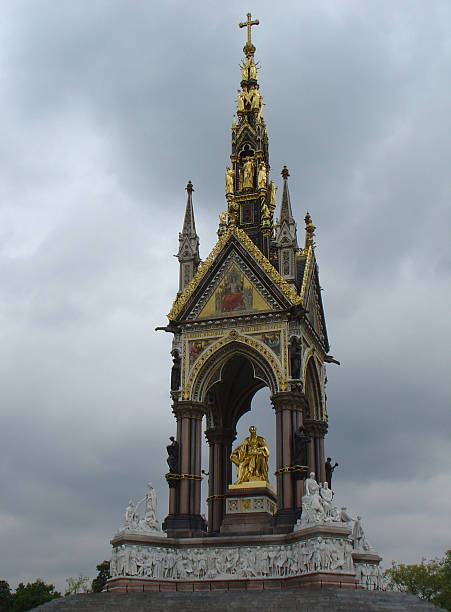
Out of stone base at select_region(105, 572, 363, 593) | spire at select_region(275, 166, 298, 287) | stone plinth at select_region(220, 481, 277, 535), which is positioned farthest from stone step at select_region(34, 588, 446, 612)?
spire at select_region(275, 166, 298, 287)

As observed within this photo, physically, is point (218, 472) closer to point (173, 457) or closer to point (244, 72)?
point (173, 457)

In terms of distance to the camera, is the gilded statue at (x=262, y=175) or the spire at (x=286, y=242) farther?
the gilded statue at (x=262, y=175)

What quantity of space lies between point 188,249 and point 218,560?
38.8 ft

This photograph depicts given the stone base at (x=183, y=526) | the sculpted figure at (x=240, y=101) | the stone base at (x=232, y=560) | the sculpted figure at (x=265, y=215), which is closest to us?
the stone base at (x=232, y=560)

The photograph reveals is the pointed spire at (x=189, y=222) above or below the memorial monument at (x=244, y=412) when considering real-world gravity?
above

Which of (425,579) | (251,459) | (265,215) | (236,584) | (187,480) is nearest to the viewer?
(236,584)

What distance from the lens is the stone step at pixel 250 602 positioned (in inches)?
766

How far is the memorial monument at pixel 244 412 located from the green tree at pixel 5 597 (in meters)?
24.8

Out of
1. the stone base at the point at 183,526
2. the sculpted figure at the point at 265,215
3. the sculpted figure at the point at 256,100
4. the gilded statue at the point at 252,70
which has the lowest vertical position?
the stone base at the point at 183,526

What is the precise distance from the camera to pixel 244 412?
32344 mm

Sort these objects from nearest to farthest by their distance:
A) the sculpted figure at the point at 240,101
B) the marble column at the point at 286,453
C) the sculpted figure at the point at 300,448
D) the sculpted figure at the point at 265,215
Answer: the marble column at the point at 286,453, the sculpted figure at the point at 300,448, the sculpted figure at the point at 265,215, the sculpted figure at the point at 240,101

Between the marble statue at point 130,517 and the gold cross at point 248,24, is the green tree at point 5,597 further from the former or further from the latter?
the gold cross at point 248,24

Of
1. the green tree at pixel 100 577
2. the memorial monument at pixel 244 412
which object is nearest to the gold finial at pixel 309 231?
the memorial monument at pixel 244 412

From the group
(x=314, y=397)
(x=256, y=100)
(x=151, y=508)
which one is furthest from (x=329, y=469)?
(x=256, y=100)
